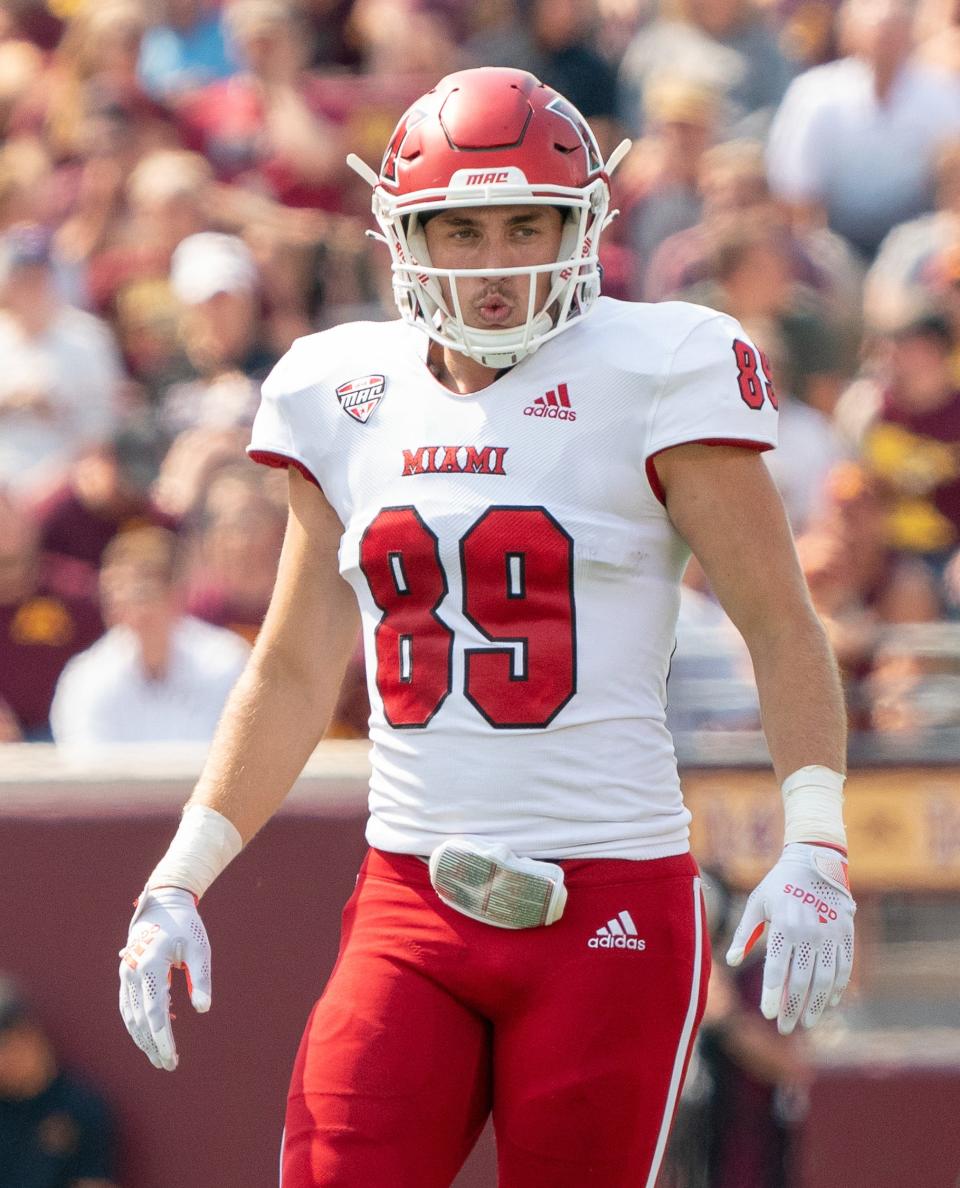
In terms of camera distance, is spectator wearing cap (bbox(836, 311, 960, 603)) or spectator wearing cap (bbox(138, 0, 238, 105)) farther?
spectator wearing cap (bbox(138, 0, 238, 105))

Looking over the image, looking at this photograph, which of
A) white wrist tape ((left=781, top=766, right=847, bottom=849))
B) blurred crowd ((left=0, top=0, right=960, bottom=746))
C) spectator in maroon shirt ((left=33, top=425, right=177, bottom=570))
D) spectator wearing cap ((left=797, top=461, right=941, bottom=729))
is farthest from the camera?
spectator in maroon shirt ((left=33, top=425, right=177, bottom=570))

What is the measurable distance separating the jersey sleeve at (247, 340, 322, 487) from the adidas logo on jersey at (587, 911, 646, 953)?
30.0 inches

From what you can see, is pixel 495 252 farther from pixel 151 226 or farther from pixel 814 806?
pixel 151 226

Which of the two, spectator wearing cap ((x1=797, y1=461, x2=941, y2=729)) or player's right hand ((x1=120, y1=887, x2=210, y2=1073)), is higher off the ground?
player's right hand ((x1=120, y1=887, x2=210, y2=1073))

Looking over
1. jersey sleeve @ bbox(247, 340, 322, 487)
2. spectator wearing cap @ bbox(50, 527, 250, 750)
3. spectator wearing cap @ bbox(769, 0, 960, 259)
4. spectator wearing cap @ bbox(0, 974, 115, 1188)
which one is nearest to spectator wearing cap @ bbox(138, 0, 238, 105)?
spectator wearing cap @ bbox(769, 0, 960, 259)

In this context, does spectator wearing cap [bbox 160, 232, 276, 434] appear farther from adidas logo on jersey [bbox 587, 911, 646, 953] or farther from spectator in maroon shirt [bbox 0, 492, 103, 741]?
adidas logo on jersey [bbox 587, 911, 646, 953]

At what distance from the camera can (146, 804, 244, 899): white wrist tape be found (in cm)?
305

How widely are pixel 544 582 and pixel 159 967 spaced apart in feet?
2.41

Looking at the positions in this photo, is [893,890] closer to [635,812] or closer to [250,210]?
[635,812]

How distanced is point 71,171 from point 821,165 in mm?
2946

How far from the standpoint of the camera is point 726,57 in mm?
8172

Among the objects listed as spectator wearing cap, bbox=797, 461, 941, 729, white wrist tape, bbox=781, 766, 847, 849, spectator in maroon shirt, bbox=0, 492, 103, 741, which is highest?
white wrist tape, bbox=781, 766, 847, 849

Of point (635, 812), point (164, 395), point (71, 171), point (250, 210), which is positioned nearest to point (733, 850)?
point (635, 812)

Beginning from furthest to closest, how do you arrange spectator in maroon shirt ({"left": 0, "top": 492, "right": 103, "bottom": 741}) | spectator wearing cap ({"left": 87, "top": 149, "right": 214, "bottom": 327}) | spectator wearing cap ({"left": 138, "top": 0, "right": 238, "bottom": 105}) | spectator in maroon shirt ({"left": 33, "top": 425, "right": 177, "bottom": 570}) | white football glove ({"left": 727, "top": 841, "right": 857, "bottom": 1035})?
spectator wearing cap ({"left": 138, "top": 0, "right": 238, "bottom": 105}) → spectator wearing cap ({"left": 87, "top": 149, "right": 214, "bottom": 327}) → spectator in maroon shirt ({"left": 33, "top": 425, "right": 177, "bottom": 570}) → spectator in maroon shirt ({"left": 0, "top": 492, "right": 103, "bottom": 741}) → white football glove ({"left": 727, "top": 841, "right": 857, "bottom": 1035})
